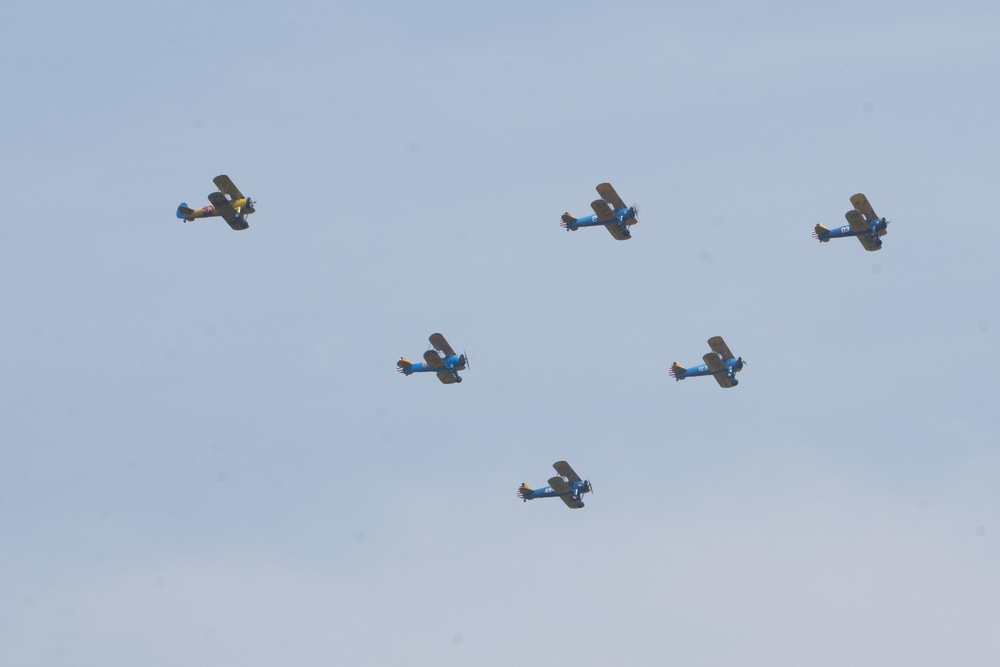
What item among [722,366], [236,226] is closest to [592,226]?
[722,366]

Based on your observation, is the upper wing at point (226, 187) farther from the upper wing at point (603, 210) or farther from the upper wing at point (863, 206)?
the upper wing at point (863, 206)

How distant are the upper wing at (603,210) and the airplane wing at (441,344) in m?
17.1

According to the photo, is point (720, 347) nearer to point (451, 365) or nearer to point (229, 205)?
point (451, 365)

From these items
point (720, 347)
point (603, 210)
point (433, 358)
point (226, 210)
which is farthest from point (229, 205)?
point (720, 347)

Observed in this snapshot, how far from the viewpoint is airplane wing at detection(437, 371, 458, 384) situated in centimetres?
15462

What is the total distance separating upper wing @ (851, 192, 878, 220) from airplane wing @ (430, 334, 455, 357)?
35.7 meters

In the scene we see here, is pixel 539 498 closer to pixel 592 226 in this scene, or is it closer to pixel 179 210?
pixel 592 226

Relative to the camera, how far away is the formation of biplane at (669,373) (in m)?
151

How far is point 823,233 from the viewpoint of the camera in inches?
6043

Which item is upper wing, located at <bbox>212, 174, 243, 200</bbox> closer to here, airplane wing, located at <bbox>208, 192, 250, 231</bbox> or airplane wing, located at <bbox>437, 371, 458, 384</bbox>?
airplane wing, located at <bbox>208, 192, 250, 231</bbox>

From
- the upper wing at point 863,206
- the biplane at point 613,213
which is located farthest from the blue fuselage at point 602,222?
the upper wing at point 863,206

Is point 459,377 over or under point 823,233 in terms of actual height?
under

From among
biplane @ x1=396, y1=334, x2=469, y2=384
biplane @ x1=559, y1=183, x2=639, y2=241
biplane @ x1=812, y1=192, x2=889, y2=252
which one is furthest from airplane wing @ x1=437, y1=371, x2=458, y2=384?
biplane @ x1=812, y1=192, x2=889, y2=252

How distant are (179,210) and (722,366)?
4790 cm
